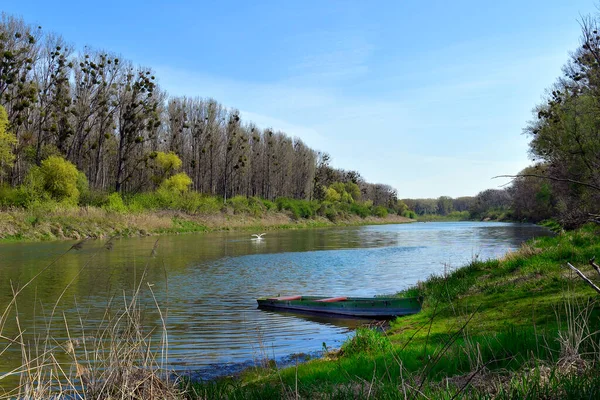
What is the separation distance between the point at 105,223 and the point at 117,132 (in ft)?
80.3

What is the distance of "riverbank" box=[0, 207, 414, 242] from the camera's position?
107ft

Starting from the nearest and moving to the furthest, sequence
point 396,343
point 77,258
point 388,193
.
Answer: point 396,343
point 77,258
point 388,193

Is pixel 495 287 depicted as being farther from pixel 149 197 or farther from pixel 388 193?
pixel 388 193

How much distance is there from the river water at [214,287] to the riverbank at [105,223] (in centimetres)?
390

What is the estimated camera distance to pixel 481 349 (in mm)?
5984

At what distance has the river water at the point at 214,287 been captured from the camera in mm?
9281

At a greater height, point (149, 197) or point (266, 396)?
point (149, 197)

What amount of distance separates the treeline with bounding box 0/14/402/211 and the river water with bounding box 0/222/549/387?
19.3 m

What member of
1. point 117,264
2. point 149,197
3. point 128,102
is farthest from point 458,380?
point 128,102

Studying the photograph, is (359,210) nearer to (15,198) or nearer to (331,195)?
(331,195)

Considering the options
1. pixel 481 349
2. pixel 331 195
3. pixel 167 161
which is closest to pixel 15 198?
pixel 167 161

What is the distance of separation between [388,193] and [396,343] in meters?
146

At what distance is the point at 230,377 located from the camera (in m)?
7.28

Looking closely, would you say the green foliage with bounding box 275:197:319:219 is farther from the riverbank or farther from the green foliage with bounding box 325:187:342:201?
the green foliage with bounding box 325:187:342:201
